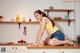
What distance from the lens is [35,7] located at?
15.9 feet

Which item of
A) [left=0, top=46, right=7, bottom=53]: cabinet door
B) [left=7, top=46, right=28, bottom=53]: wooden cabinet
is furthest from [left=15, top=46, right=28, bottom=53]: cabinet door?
[left=0, top=46, right=7, bottom=53]: cabinet door

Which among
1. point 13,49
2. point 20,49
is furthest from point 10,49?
point 20,49

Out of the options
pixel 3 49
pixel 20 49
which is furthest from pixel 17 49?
pixel 3 49

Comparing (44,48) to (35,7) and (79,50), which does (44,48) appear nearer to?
(79,50)

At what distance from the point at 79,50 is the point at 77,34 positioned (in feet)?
5.58

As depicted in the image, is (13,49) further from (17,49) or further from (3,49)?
(3,49)

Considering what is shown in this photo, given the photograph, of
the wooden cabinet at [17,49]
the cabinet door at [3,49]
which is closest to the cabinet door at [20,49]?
the wooden cabinet at [17,49]

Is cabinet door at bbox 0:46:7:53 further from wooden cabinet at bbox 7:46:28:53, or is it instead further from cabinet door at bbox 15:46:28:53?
cabinet door at bbox 15:46:28:53

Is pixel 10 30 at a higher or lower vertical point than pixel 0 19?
lower

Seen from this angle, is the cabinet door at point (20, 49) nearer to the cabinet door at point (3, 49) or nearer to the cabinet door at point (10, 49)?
the cabinet door at point (10, 49)

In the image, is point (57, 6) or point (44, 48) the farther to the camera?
point (57, 6)

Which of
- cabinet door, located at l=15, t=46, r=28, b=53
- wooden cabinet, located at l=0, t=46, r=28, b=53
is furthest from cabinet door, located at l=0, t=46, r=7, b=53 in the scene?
cabinet door, located at l=15, t=46, r=28, b=53

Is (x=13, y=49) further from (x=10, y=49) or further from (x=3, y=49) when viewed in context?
(x=3, y=49)

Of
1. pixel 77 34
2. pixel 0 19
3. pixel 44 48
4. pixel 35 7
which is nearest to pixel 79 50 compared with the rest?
pixel 44 48
